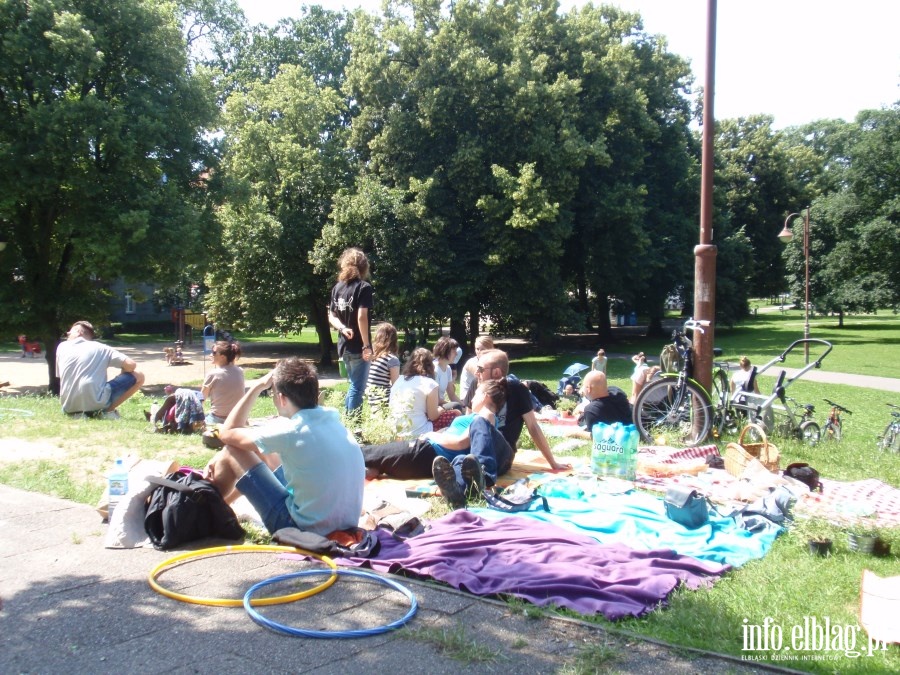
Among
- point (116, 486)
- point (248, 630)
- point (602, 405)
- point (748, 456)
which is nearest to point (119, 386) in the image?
point (116, 486)

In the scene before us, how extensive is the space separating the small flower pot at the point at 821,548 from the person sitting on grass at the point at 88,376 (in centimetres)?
808

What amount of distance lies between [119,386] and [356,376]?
Answer: 3.60 meters

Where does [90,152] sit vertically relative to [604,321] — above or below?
above

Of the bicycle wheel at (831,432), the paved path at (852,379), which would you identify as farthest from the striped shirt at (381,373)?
the paved path at (852,379)

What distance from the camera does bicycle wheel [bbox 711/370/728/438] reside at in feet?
29.2

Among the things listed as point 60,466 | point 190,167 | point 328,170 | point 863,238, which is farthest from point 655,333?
point 60,466

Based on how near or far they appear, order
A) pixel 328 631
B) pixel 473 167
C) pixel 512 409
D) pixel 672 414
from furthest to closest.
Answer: pixel 473 167, pixel 672 414, pixel 512 409, pixel 328 631

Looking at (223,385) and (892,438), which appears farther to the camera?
(892,438)

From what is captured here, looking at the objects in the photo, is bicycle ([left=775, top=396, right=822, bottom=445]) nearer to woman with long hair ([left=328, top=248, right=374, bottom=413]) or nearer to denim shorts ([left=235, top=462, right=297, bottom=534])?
woman with long hair ([left=328, top=248, right=374, bottom=413])

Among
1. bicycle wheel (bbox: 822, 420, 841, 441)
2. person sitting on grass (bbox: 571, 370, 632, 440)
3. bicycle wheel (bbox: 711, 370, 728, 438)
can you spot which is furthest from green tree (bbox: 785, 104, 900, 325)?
person sitting on grass (bbox: 571, 370, 632, 440)

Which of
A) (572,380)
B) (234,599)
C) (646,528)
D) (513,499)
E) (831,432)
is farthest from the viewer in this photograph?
(572,380)

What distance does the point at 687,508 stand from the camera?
17.9 feet

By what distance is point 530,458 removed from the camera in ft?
26.0

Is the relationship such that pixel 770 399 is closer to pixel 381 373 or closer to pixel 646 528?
pixel 646 528
